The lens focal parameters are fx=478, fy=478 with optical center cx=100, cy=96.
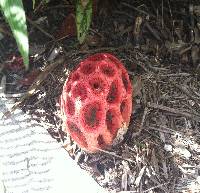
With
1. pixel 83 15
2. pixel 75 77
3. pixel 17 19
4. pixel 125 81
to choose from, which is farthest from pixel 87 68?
pixel 17 19

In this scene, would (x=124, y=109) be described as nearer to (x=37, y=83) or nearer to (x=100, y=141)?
(x=100, y=141)

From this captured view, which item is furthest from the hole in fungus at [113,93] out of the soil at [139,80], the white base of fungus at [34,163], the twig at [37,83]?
the twig at [37,83]

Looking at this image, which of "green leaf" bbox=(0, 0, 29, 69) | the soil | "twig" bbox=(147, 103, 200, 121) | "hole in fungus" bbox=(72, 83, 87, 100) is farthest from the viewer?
"twig" bbox=(147, 103, 200, 121)

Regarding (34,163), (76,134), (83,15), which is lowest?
(34,163)

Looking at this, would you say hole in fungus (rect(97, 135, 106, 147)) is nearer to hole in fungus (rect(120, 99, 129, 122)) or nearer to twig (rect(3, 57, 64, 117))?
A: hole in fungus (rect(120, 99, 129, 122))

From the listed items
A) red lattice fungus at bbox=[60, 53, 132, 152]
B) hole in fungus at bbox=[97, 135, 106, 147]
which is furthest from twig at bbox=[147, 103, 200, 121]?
hole in fungus at bbox=[97, 135, 106, 147]

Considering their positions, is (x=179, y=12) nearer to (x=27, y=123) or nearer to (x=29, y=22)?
(x=29, y=22)

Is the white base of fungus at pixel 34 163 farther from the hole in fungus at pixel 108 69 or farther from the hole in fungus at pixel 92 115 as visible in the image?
the hole in fungus at pixel 108 69
